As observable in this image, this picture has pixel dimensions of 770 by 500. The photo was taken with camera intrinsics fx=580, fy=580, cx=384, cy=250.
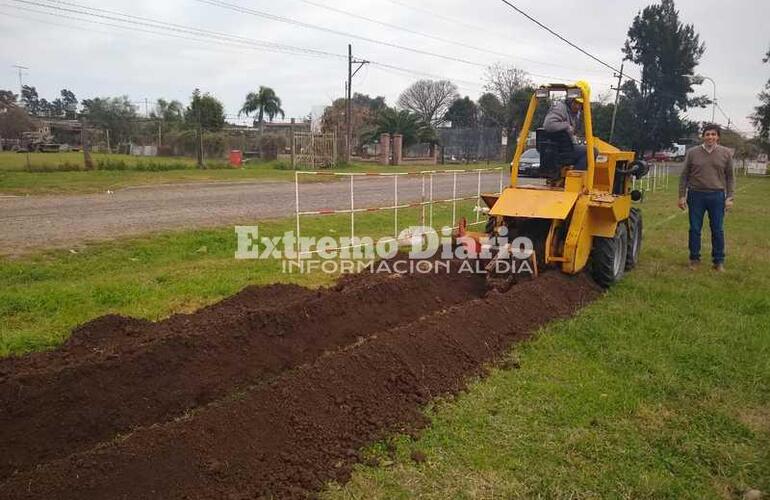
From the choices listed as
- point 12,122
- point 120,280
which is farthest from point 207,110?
point 120,280

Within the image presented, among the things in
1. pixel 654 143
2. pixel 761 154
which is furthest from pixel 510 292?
pixel 761 154

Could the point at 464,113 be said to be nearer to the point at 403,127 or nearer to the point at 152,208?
the point at 403,127

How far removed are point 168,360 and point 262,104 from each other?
159ft

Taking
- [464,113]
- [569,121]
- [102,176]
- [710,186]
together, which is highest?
[464,113]

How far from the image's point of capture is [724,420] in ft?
13.3

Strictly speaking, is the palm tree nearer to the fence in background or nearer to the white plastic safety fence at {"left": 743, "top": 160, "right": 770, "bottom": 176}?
the fence in background

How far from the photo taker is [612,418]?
13.3 feet

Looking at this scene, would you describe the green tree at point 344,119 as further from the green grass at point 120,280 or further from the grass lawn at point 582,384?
the grass lawn at point 582,384

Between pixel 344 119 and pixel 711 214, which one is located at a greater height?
pixel 344 119

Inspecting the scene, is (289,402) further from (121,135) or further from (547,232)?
(121,135)

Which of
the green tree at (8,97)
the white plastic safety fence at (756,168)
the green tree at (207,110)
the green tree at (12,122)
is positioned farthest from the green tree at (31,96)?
the white plastic safety fence at (756,168)

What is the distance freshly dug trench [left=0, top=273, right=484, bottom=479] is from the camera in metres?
3.76

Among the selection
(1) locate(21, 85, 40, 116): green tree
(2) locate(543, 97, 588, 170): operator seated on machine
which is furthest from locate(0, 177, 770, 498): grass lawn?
(1) locate(21, 85, 40, 116): green tree

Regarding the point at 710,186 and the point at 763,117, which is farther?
the point at 763,117
